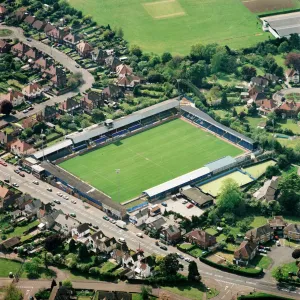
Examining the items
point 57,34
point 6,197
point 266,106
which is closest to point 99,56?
point 57,34

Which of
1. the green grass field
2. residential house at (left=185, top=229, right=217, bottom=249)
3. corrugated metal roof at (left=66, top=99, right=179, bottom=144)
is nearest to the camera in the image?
residential house at (left=185, top=229, right=217, bottom=249)

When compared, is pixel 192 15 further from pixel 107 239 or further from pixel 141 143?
pixel 107 239

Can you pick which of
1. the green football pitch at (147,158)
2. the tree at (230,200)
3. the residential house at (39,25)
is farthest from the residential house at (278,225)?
the residential house at (39,25)

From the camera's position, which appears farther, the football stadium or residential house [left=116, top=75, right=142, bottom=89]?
residential house [left=116, top=75, right=142, bottom=89]

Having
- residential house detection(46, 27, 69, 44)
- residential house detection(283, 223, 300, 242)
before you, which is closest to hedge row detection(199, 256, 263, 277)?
residential house detection(283, 223, 300, 242)

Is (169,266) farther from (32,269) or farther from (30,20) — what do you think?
(30,20)

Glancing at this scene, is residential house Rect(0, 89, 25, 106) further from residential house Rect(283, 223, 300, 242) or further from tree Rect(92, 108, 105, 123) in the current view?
residential house Rect(283, 223, 300, 242)

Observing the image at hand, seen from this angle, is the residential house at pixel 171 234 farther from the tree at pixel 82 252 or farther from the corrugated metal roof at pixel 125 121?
the corrugated metal roof at pixel 125 121
